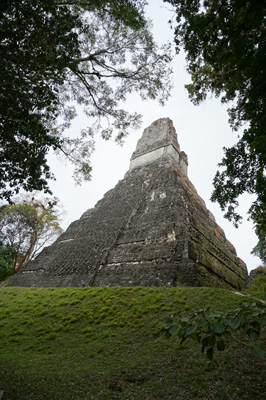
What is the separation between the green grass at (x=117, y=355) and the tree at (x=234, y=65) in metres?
2.67

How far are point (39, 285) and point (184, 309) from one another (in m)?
8.17

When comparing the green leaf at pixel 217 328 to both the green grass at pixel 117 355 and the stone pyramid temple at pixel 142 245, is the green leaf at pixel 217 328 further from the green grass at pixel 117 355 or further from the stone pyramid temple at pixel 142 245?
the stone pyramid temple at pixel 142 245

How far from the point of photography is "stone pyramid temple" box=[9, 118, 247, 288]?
7.52 m

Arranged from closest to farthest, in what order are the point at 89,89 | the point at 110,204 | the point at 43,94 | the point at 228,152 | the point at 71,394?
the point at 71,394 → the point at 43,94 → the point at 228,152 → the point at 89,89 → the point at 110,204

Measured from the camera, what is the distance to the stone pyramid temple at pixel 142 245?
7520mm

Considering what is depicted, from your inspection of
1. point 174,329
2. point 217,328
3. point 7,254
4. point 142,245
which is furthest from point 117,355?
point 7,254

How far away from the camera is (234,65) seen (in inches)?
159

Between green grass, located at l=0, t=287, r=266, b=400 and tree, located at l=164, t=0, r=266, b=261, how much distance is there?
8.76 ft

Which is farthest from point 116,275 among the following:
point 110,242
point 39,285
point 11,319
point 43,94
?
point 43,94

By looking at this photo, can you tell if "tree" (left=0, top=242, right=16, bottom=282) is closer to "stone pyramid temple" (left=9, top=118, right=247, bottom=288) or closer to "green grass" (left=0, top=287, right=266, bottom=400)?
"stone pyramid temple" (left=9, top=118, right=247, bottom=288)

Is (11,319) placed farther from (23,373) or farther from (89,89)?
(89,89)

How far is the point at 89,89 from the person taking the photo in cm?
687

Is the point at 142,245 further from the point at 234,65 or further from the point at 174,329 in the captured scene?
the point at 174,329

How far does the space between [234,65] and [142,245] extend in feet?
21.7
